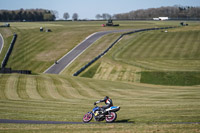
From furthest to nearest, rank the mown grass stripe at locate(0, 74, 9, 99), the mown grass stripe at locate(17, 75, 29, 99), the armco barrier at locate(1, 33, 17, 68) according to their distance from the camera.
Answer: the armco barrier at locate(1, 33, 17, 68)
the mown grass stripe at locate(17, 75, 29, 99)
the mown grass stripe at locate(0, 74, 9, 99)

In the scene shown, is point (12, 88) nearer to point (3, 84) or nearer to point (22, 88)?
point (22, 88)

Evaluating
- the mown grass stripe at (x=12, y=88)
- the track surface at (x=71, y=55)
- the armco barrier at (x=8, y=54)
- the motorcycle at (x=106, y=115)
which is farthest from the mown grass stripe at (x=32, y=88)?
the armco barrier at (x=8, y=54)

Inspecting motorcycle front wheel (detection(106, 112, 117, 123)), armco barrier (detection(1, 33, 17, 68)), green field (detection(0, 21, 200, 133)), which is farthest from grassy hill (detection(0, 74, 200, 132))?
armco barrier (detection(1, 33, 17, 68))

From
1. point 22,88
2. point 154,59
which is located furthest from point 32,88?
point 154,59

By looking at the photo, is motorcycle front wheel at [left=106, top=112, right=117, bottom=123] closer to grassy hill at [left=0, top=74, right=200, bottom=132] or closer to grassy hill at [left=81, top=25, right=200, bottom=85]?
grassy hill at [left=0, top=74, right=200, bottom=132]

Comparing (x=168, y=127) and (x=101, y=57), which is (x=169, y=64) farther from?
(x=168, y=127)

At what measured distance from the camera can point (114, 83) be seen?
51.3 m

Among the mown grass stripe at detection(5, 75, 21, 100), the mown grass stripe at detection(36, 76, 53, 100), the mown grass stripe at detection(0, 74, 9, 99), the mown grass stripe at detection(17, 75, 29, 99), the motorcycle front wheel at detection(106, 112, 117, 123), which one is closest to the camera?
the motorcycle front wheel at detection(106, 112, 117, 123)

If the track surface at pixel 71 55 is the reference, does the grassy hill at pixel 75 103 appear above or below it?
above

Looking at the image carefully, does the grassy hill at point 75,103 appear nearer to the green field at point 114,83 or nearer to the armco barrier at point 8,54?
the green field at point 114,83

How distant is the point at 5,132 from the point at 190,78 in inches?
1815

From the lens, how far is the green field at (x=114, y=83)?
20828mm

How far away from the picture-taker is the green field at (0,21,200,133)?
68.3 ft

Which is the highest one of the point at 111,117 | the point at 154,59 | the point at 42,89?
the point at 111,117
